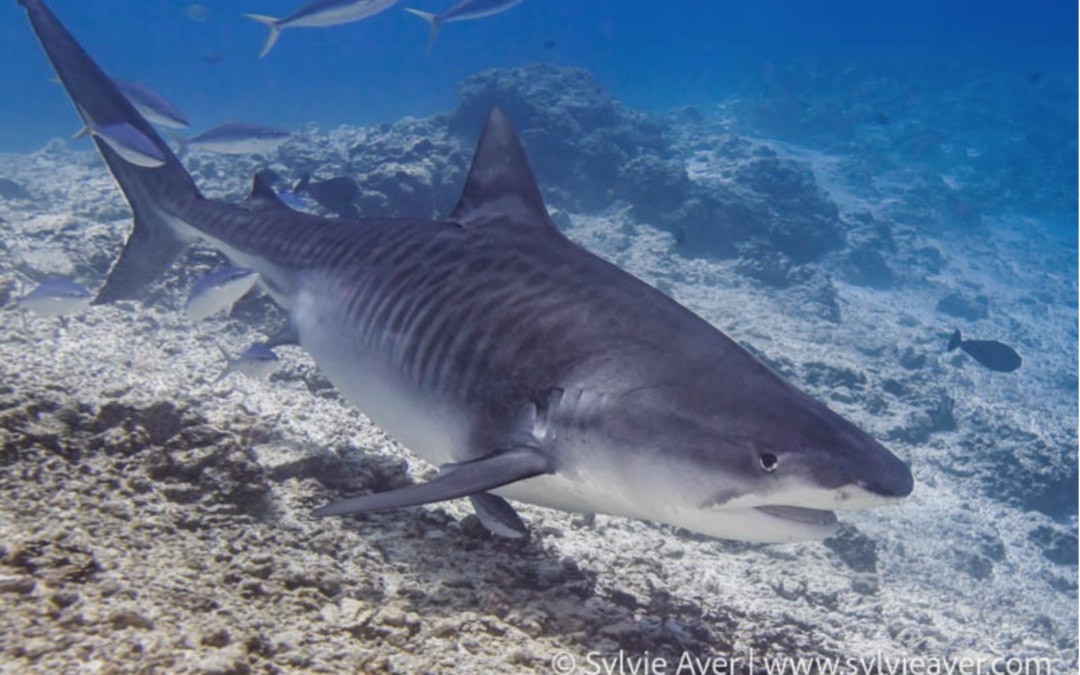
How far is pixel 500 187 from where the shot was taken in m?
3.42

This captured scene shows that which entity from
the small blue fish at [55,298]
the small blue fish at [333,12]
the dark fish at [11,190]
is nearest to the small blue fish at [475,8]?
the small blue fish at [333,12]

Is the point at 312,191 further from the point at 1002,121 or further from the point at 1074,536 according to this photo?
the point at 1002,121

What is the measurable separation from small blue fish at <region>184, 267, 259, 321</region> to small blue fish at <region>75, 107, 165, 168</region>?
0.98 metres

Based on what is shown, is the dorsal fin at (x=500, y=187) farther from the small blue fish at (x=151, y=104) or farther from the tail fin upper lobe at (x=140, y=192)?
the small blue fish at (x=151, y=104)

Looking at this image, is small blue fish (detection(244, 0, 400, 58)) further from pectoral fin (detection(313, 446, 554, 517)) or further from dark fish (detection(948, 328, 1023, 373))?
dark fish (detection(948, 328, 1023, 373))

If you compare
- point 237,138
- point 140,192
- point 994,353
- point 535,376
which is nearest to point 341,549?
point 535,376

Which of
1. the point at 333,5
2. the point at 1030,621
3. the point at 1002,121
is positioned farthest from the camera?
the point at 1002,121

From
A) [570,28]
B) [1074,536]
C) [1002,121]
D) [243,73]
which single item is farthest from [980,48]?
[243,73]

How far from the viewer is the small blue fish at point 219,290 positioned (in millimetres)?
5055

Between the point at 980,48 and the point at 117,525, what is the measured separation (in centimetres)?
10095

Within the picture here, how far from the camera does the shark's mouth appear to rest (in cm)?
202

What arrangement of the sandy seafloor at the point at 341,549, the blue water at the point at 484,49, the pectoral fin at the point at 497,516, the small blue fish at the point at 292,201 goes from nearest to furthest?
the sandy seafloor at the point at 341,549 < the pectoral fin at the point at 497,516 < the small blue fish at the point at 292,201 < the blue water at the point at 484,49

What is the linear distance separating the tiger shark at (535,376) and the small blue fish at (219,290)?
73cm

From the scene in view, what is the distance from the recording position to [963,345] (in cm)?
1217
